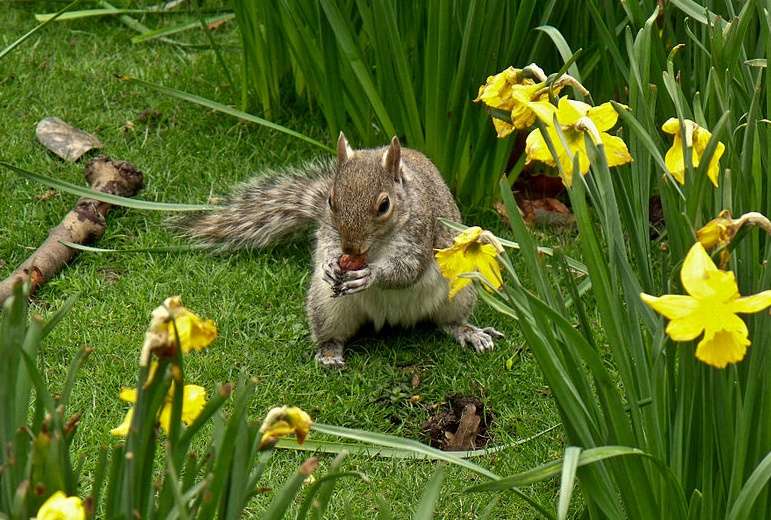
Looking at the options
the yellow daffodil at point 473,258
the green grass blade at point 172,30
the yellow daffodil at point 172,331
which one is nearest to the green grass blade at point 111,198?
the green grass blade at point 172,30

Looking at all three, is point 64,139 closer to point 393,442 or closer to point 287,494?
point 393,442

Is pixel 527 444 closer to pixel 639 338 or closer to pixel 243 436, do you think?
pixel 639 338

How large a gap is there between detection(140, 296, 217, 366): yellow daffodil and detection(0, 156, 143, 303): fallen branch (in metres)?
2.26

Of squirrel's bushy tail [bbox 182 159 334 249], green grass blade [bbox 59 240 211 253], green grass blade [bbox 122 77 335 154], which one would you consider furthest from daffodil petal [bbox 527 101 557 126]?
green grass blade [bbox 122 77 335 154]

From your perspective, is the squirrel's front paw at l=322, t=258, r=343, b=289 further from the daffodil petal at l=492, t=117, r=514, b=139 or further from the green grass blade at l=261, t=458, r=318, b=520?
the green grass blade at l=261, t=458, r=318, b=520

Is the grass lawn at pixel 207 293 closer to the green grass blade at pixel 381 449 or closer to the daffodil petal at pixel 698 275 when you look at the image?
the green grass blade at pixel 381 449

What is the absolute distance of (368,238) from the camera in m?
3.83

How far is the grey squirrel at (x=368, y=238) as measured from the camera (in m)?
3.82

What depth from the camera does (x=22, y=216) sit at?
445cm

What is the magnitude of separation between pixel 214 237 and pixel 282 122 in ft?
2.91

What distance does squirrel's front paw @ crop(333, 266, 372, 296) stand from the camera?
3803 millimetres

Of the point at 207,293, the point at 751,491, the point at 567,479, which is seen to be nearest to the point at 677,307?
the point at 567,479

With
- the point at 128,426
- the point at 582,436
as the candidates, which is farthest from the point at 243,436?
the point at 582,436

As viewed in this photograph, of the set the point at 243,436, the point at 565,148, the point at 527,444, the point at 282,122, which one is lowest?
the point at 527,444
